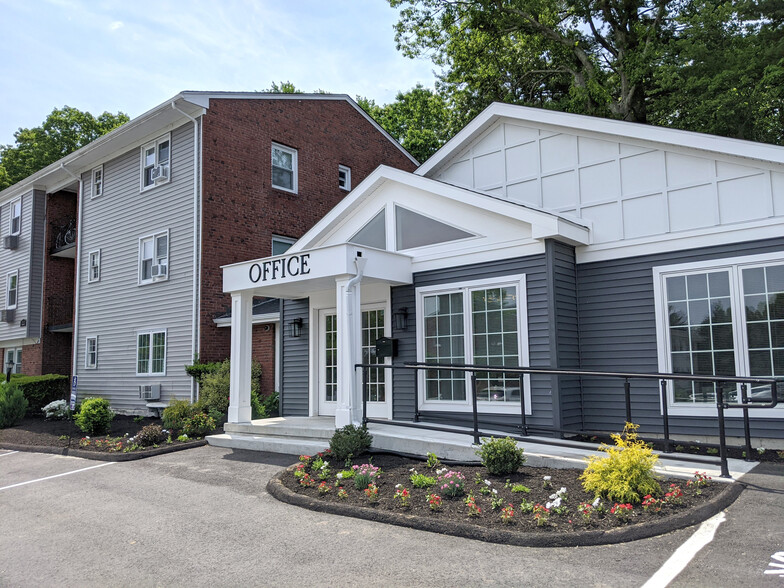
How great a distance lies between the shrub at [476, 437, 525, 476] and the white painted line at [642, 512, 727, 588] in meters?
2.04

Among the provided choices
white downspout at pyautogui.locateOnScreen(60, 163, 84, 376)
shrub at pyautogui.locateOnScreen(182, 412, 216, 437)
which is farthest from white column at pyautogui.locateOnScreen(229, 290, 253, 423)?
white downspout at pyautogui.locateOnScreen(60, 163, 84, 376)

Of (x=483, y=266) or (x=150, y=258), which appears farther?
(x=150, y=258)

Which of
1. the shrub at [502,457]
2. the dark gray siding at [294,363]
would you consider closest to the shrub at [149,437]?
the dark gray siding at [294,363]

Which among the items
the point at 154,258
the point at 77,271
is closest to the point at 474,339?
the point at 154,258

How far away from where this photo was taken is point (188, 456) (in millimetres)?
9898

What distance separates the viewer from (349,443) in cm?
815

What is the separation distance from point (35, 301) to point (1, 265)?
3.51 meters

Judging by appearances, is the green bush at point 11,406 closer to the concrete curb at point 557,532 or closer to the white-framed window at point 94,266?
the white-framed window at point 94,266

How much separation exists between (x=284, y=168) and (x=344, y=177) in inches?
98.6

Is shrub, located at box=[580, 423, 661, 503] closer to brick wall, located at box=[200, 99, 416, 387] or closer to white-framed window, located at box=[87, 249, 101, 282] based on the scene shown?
brick wall, located at box=[200, 99, 416, 387]

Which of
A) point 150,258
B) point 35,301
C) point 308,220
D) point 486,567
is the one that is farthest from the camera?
point 35,301

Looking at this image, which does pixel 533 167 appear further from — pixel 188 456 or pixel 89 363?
pixel 89 363

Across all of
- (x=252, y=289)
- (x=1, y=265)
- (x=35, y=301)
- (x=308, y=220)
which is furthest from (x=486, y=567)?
(x=1, y=265)

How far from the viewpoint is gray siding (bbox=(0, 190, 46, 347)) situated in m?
21.2
